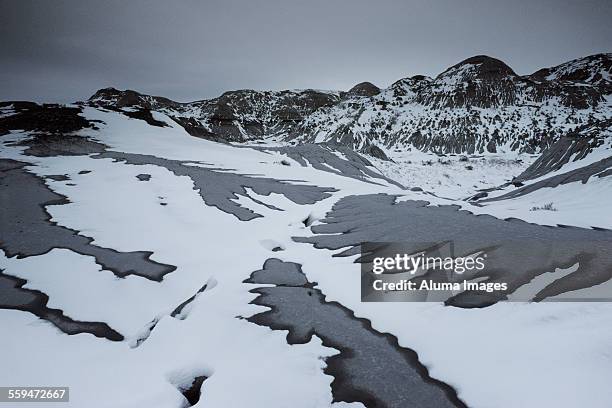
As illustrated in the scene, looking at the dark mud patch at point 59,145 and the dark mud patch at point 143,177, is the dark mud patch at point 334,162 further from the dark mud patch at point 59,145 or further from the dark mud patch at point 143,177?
the dark mud patch at point 59,145

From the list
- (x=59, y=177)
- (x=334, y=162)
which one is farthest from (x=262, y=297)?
(x=334, y=162)

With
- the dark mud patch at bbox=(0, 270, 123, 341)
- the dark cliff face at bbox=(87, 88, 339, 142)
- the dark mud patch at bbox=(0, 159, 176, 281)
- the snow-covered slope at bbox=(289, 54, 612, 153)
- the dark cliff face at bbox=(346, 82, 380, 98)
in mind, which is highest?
the dark cliff face at bbox=(346, 82, 380, 98)

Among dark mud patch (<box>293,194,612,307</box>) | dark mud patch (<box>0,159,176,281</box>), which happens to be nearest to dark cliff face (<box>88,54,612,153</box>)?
dark mud patch (<box>0,159,176,281</box>)

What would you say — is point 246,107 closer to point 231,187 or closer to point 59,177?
point 59,177

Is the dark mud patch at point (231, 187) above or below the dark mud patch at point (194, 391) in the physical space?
above

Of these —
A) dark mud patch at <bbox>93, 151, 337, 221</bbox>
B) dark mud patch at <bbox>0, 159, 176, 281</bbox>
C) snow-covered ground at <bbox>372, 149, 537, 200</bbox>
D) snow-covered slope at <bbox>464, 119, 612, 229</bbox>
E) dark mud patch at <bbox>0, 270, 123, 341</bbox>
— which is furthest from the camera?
snow-covered ground at <bbox>372, 149, 537, 200</bbox>

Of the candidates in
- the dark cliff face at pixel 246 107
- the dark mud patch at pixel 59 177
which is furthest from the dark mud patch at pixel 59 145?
the dark cliff face at pixel 246 107

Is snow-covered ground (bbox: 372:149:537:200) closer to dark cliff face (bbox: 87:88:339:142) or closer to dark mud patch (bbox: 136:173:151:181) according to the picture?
dark mud patch (bbox: 136:173:151:181)
